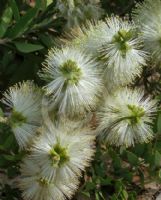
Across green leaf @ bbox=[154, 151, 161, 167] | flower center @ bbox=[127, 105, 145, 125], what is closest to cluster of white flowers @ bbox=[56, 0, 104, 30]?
flower center @ bbox=[127, 105, 145, 125]

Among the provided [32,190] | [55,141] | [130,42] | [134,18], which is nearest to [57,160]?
[55,141]

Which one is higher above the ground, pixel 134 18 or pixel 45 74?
pixel 134 18

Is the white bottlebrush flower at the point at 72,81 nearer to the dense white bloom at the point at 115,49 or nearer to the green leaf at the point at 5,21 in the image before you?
the dense white bloom at the point at 115,49

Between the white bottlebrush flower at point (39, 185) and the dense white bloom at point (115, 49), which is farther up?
the dense white bloom at point (115, 49)

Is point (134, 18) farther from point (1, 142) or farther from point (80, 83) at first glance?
point (1, 142)

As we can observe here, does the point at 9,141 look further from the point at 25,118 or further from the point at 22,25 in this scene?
the point at 22,25

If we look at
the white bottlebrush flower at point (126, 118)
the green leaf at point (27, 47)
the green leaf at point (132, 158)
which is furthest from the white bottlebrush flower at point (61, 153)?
the green leaf at point (27, 47)
